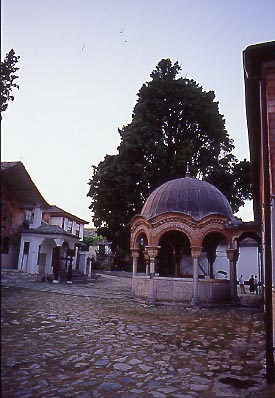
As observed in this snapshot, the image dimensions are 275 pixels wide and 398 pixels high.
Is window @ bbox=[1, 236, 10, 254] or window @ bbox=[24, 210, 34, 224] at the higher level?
window @ bbox=[24, 210, 34, 224]

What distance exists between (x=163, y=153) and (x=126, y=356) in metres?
20.7

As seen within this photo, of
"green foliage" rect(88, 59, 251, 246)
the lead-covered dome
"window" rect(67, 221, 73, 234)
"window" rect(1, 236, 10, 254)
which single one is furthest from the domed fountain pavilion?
"window" rect(67, 221, 73, 234)

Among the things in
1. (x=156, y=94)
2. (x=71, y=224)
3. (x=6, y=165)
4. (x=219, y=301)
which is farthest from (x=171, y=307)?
(x=71, y=224)

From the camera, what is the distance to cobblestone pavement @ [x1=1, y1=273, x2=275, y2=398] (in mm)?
4188

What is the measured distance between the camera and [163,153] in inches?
1008

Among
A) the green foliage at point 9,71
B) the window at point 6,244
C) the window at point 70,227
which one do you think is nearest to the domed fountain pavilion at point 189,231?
the green foliage at point 9,71

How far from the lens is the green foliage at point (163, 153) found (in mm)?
25109

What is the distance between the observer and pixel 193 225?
611 inches

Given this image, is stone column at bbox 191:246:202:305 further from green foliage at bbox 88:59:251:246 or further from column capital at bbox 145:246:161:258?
green foliage at bbox 88:59:251:246

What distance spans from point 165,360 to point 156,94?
24832 mm

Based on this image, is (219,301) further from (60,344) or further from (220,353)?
(60,344)

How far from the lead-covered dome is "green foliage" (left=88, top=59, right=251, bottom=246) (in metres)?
7.46

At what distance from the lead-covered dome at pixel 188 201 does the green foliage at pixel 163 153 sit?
24.5 ft

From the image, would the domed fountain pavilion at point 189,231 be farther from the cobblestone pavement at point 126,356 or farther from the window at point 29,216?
the window at point 29,216
